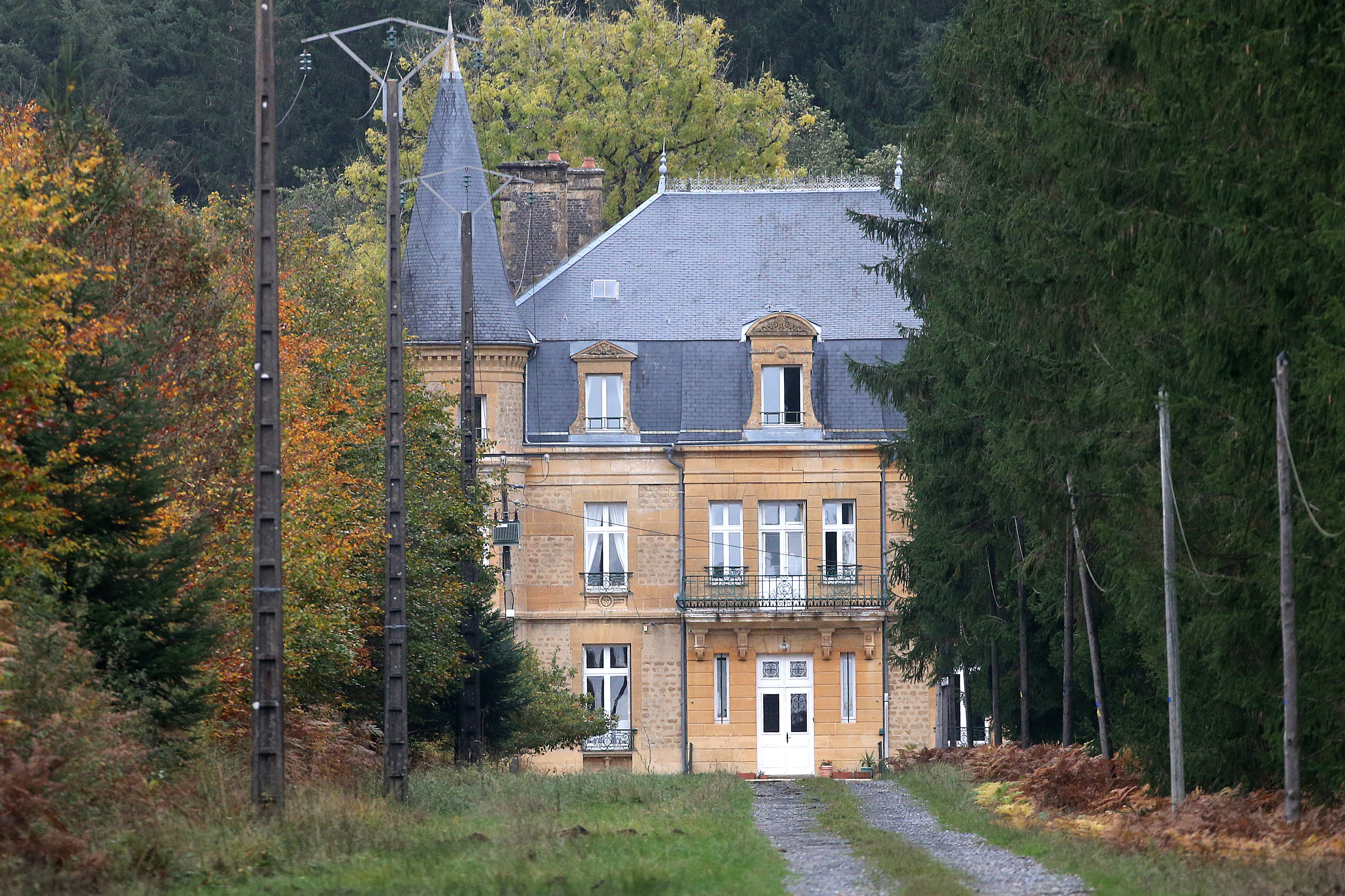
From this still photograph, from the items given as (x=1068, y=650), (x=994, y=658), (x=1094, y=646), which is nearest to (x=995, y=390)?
(x=1094, y=646)

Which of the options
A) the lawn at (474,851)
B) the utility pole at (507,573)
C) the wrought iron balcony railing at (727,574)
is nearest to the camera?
the lawn at (474,851)

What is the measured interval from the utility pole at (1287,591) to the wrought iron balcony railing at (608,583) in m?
27.5

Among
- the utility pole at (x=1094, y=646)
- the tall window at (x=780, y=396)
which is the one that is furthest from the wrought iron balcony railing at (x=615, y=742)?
the utility pole at (x=1094, y=646)

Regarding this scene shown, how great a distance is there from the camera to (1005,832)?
62.0 feet

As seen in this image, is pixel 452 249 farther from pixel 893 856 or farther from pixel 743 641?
pixel 893 856

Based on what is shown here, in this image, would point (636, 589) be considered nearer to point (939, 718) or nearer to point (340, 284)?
point (939, 718)

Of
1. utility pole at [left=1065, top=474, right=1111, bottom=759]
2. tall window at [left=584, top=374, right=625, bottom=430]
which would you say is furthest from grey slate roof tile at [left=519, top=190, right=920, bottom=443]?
utility pole at [left=1065, top=474, right=1111, bottom=759]

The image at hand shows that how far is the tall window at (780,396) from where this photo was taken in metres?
43.3

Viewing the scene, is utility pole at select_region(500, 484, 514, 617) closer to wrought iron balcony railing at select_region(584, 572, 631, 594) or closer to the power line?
wrought iron balcony railing at select_region(584, 572, 631, 594)

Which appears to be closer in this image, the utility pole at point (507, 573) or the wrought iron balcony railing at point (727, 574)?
the utility pole at point (507, 573)

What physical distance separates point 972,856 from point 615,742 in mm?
26310

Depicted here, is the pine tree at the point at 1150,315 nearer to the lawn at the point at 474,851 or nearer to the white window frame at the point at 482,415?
the lawn at the point at 474,851

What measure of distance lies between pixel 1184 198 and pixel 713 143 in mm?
37249

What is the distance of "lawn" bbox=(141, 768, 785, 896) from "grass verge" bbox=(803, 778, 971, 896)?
2.87 ft
